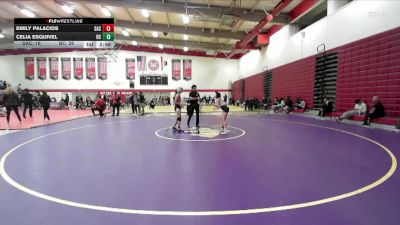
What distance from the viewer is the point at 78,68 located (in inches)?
1319

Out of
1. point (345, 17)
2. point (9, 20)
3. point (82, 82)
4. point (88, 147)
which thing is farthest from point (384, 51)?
point (82, 82)

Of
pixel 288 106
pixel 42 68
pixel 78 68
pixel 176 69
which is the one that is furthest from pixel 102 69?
pixel 288 106

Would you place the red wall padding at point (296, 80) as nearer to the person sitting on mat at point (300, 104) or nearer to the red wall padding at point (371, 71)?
the person sitting on mat at point (300, 104)

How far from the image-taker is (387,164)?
16.5 ft

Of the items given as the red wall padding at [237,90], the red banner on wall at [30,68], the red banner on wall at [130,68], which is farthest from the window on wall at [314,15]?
the red banner on wall at [30,68]

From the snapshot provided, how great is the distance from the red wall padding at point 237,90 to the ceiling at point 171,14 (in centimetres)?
589

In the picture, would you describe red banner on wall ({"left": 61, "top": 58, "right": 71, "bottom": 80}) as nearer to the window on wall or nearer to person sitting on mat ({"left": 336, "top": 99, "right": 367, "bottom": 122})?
the window on wall

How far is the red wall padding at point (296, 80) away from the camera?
15969mm

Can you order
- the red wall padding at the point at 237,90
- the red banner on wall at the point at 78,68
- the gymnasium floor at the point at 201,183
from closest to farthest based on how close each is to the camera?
the gymnasium floor at the point at 201,183 < the red wall padding at the point at 237,90 < the red banner on wall at the point at 78,68

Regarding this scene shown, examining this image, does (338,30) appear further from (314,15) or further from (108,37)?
(108,37)

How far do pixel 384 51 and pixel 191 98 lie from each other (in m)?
7.57

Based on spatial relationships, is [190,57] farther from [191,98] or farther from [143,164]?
[143,164]
